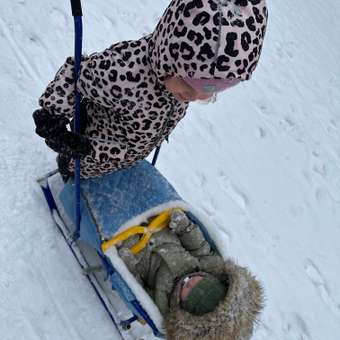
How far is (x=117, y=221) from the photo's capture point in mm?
1871

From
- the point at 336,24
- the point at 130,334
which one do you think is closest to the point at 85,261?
the point at 130,334

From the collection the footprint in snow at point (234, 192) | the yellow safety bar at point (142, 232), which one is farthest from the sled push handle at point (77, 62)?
the footprint in snow at point (234, 192)

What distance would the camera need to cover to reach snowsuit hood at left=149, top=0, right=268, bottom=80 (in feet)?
3.85

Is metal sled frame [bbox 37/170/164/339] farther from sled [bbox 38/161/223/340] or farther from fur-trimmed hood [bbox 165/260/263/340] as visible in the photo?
fur-trimmed hood [bbox 165/260/263/340]

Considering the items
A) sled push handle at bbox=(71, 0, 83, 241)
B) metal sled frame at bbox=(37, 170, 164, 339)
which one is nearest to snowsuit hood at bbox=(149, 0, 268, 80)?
sled push handle at bbox=(71, 0, 83, 241)

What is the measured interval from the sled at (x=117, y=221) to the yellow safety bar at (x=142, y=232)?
17 millimetres

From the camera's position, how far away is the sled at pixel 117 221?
1.75 m

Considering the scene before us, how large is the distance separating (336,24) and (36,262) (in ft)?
14.0

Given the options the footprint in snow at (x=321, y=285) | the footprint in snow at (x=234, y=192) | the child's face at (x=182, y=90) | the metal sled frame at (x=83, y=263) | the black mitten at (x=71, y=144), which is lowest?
the metal sled frame at (x=83, y=263)

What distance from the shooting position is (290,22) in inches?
174

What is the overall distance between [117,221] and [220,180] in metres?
1.16

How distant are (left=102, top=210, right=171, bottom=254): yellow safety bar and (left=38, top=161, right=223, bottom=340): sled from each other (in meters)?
0.02

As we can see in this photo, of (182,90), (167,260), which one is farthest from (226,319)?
(182,90)

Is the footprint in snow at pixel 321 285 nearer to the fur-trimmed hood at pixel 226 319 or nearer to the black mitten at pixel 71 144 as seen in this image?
the fur-trimmed hood at pixel 226 319
